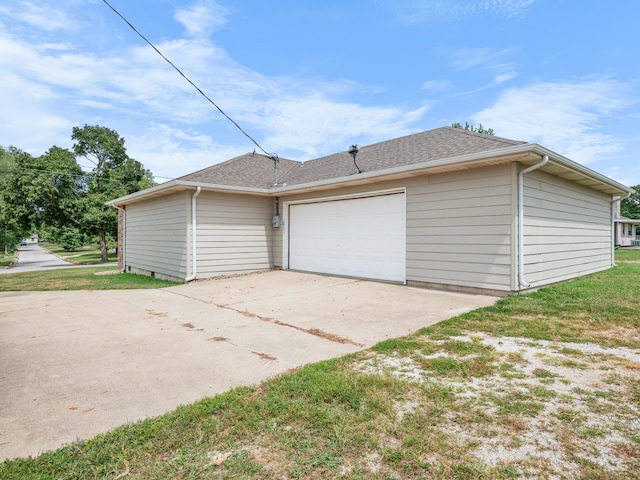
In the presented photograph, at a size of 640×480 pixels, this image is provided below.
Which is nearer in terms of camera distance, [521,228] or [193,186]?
[521,228]

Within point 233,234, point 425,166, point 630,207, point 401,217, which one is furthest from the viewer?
point 630,207

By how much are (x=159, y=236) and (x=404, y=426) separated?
10681mm

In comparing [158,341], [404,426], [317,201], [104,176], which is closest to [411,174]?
[317,201]

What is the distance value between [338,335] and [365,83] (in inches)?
432

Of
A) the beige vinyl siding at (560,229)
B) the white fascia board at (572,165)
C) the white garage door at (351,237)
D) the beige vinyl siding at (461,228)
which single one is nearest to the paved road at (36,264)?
the white garage door at (351,237)

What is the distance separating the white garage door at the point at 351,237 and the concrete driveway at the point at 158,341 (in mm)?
1047

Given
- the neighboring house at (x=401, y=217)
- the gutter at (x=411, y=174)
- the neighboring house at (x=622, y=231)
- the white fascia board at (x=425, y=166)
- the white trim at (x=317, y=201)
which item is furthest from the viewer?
the neighboring house at (x=622, y=231)

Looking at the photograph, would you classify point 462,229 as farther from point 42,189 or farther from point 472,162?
point 42,189

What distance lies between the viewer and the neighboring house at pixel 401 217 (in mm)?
6512

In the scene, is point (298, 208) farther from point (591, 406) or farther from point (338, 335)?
point (591, 406)

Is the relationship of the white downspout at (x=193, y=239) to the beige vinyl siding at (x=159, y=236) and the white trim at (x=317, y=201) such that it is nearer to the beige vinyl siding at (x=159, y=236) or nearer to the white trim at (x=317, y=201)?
the beige vinyl siding at (x=159, y=236)

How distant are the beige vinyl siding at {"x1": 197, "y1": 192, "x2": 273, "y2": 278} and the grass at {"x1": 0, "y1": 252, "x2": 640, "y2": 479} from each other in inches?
284

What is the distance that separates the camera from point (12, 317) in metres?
5.45

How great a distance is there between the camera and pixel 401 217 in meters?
8.05
